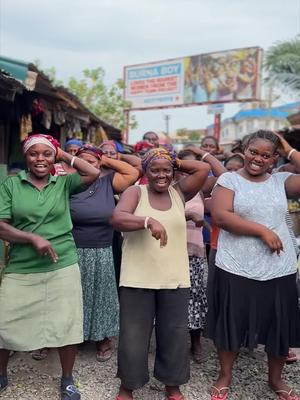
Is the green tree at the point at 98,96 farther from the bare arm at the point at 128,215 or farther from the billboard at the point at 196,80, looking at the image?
the bare arm at the point at 128,215

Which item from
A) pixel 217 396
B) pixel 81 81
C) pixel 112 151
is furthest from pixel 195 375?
pixel 81 81

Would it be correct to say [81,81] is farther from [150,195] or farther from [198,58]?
[150,195]

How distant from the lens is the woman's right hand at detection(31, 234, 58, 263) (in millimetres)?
2645

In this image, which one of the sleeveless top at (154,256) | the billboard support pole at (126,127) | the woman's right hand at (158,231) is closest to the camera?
the woman's right hand at (158,231)

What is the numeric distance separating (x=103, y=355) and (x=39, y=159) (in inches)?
67.6

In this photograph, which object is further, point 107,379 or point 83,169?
point 107,379

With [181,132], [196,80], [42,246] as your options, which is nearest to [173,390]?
[42,246]

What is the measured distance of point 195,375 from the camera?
11.1 ft

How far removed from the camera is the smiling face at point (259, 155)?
282cm

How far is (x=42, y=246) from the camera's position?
2645 millimetres

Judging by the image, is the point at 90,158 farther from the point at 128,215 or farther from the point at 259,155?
the point at 259,155

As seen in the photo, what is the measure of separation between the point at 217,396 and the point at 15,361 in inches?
62.0

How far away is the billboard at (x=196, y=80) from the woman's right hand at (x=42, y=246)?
18265 mm

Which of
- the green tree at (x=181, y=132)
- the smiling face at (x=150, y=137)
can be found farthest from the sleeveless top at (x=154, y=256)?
the green tree at (x=181, y=132)
